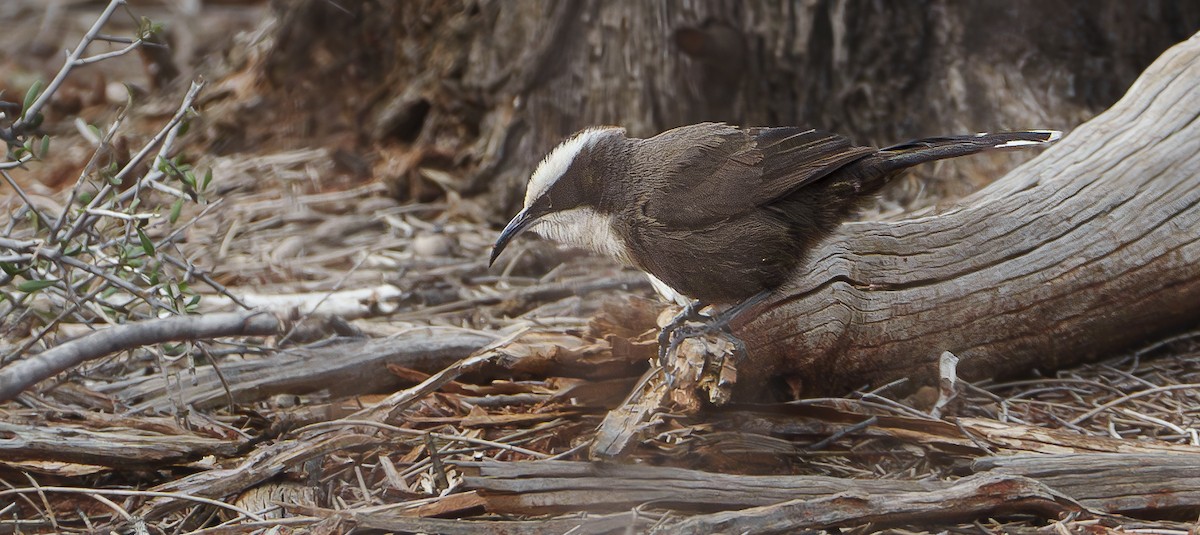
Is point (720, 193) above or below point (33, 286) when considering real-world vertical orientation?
above

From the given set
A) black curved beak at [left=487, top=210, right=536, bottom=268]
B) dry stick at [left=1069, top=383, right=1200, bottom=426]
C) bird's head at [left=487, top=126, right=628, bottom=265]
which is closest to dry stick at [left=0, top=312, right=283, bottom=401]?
black curved beak at [left=487, top=210, right=536, bottom=268]

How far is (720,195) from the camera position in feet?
13.0

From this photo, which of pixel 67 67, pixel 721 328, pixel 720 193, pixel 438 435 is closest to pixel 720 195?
pixel 720 193

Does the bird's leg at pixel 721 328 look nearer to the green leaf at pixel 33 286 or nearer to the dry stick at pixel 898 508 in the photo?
the dry stick at pixel 898 508

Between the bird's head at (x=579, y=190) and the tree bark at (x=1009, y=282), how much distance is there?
727 mm

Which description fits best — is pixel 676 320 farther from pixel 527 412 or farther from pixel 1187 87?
pixel 1187 87

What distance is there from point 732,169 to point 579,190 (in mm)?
632

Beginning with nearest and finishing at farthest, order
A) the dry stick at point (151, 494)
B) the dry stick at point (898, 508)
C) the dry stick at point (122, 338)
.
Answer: the dry stick at point (122, 338) → the dry stick at point (898, 508) → the dry stick at point (151, 494)

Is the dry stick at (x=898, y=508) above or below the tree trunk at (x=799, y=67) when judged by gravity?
below

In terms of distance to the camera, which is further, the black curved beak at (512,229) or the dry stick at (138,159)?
the black curved beak at (512,229)

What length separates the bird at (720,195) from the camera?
A: 3938 mm

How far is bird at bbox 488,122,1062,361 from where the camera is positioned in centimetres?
394

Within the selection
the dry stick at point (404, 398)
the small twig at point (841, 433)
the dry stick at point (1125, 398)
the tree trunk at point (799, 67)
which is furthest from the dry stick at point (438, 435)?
the tree trunk at point (799, 67)

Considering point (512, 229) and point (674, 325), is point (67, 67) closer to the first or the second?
point (512, 229)
